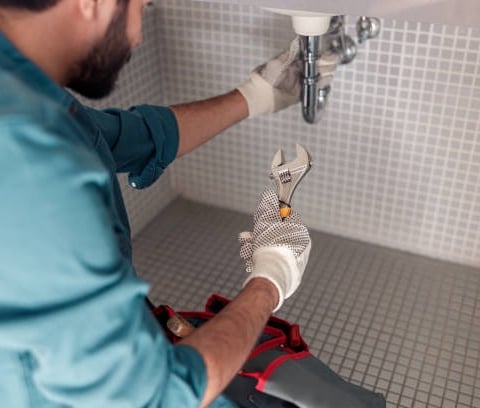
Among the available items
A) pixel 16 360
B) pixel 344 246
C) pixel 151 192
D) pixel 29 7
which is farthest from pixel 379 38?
pixel 16 360

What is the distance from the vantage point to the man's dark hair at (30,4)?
549 mm

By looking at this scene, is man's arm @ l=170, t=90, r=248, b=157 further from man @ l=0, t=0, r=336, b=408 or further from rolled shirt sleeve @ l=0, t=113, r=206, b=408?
rolled shirt sleeve @ l=0, t=113, r=206, b=408

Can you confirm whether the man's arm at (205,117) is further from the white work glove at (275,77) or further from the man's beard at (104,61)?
the man's beard at (104,61)

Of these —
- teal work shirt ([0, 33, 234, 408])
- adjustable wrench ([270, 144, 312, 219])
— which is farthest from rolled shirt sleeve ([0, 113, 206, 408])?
adjustable wrench ([270, 144, 312, 219])

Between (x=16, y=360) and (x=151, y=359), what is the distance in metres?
0.12

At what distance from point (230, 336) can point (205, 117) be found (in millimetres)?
456

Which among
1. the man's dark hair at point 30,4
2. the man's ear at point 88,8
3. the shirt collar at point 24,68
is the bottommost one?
the shirt collar at point 24,68

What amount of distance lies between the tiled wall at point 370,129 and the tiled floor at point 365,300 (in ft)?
0.23

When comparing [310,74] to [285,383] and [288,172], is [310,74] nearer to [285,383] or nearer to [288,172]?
[288,172]

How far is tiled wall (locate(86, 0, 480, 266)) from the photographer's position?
3.90 ft

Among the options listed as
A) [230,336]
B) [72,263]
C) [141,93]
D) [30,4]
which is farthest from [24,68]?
[141,93]

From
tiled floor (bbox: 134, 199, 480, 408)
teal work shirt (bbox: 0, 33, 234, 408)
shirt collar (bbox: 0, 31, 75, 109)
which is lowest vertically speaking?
tiled floor (bbox: 134, 199, 480, 408)

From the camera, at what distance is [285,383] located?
0.81 meters

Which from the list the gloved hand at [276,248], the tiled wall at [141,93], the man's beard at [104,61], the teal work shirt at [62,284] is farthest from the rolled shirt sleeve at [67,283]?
the tiled wall at [141,93]
